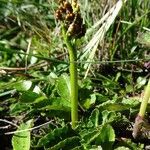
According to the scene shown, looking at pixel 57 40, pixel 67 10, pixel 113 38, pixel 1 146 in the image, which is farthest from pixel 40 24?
pixel 67 10

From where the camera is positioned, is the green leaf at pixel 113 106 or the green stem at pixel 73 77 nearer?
the green stem at pixel 73 77

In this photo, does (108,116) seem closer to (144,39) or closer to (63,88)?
(63,88)

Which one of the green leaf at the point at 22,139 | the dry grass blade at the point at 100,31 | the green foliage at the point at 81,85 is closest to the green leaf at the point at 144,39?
the green foliage at the point at 81,85

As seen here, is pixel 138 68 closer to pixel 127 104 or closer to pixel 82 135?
pixel 127 104

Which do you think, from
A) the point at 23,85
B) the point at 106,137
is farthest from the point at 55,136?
the point at 23,85

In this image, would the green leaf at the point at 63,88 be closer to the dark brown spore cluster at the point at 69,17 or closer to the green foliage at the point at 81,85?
the green foliage at the point at 81,85

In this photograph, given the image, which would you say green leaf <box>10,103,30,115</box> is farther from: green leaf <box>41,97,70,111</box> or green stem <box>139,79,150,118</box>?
green stem <box>139,79,150,118</box>
